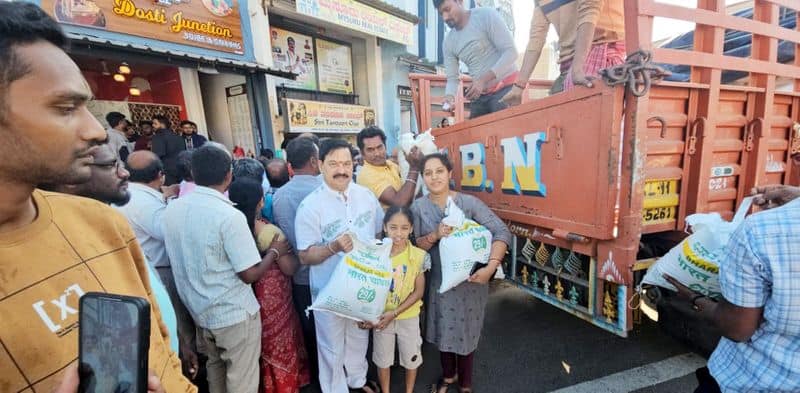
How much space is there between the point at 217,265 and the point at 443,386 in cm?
166

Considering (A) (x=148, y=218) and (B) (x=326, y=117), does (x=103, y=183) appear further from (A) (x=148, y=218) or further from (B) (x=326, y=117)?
(B) (x=326, y=117)

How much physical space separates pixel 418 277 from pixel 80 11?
20.4 feet

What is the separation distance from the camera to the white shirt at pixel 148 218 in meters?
2.02

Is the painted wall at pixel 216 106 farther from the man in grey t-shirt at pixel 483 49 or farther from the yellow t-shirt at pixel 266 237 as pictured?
the yellow t-shirt at pixel 266 237

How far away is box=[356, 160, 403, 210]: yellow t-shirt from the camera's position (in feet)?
8.58

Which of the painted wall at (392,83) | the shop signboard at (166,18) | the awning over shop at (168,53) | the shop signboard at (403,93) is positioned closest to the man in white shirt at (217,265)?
the awning over shop at (168,53)

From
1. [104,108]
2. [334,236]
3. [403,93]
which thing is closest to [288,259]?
[334,236]

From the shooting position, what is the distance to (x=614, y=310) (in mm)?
1837

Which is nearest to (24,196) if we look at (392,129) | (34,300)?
(34,300)

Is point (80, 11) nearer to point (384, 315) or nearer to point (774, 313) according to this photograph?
point (384, 315)

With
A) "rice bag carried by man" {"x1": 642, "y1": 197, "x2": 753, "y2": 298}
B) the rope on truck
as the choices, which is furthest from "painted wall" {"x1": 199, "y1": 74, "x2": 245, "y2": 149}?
"rice bag carried by man" {"x1": 642, "y1": 197, "x2": 753, "y2": 298}

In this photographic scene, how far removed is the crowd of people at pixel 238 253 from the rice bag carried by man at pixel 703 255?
0.08 meters

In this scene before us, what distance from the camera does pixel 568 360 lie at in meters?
2.53

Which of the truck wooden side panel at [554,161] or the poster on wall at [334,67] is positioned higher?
the poster on wall at [334,67]
